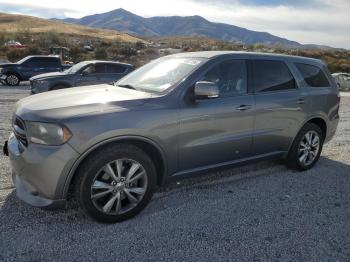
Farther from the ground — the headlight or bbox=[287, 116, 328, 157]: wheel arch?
the headlight

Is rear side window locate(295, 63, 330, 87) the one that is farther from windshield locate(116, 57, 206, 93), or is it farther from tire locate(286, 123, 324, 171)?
windshield locate(116, 57, 206, 93)

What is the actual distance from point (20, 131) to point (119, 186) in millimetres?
1109

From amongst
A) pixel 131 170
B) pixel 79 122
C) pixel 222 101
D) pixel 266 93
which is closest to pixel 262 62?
pixel 266 93

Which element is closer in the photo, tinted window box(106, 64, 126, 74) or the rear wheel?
tinted window box(106, 64, 126, 74)

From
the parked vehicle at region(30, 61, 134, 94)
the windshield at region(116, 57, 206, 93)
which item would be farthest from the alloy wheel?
the windshield at region(116, 57, 206, 93)

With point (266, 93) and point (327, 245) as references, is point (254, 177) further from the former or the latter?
point (327, 245)

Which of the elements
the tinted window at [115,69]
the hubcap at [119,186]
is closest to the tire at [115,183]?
the hubcap at [119,186]

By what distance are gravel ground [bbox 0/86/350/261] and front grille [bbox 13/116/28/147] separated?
2.67 ft

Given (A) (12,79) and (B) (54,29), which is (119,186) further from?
(B) (54,29)

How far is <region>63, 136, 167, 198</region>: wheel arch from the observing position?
3.35m

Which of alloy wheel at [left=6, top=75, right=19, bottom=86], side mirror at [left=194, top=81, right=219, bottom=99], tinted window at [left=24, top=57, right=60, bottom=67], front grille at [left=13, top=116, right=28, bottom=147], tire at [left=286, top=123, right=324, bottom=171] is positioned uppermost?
side mirror at [left=194, top=81, right=219, bottom=99]

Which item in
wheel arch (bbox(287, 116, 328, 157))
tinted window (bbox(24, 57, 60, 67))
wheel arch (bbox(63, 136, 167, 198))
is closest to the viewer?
wheel arch (bbox(63, 136, 167, 198))

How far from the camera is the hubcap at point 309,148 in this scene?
214 inches

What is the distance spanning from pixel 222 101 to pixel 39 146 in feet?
6.88
